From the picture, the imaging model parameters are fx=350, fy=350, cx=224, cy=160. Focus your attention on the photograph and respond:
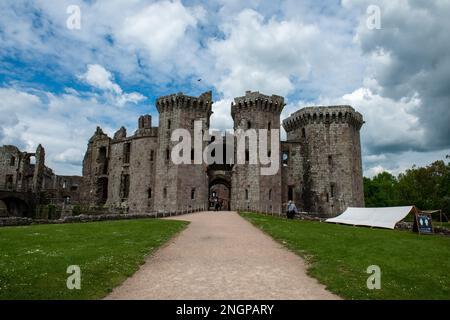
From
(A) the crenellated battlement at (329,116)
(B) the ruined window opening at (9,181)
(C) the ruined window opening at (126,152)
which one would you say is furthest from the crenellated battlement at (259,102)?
(B) the ruined window opening at (9,181)

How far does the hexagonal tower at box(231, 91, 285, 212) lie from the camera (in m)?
40.3

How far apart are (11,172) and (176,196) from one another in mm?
36818

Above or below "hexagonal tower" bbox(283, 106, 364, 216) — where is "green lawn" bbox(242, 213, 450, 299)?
below

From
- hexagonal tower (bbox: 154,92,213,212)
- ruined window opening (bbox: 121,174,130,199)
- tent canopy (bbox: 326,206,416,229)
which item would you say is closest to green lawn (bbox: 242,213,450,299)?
tent canopy (bbox: 326,206,416,229)

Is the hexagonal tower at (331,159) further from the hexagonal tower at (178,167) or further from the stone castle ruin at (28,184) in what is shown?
the stone castle ruin at (28,184)

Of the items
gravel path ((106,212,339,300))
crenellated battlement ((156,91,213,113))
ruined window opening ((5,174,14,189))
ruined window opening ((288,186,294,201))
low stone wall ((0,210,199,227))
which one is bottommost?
gravel path ((106,212,339,300))

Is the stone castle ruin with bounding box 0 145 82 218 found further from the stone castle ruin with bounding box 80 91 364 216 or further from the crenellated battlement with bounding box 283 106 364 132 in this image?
the crenellated battlement with bounding box 283 106 364 132

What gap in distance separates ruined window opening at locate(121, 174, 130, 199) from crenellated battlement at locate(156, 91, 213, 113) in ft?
34.2

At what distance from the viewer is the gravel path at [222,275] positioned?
8.07 meters

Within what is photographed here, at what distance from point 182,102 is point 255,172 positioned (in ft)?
41.0

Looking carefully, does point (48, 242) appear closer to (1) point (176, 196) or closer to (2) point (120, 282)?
(2) point (120, 282)

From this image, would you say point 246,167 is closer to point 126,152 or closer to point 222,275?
point 126,152

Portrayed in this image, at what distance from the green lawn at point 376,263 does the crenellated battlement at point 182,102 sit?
28349mm
